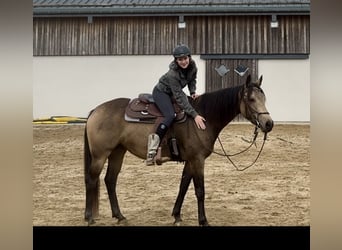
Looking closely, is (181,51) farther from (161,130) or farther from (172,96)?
(161,130)

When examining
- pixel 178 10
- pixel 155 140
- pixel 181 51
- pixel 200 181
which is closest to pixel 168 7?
pixel 178 10

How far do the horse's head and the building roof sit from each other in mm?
4647

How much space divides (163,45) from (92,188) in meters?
4.27

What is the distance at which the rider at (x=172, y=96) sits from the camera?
3432 mm

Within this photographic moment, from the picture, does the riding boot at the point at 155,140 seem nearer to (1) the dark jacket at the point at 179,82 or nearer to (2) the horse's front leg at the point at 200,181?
(1) the dark jacket at the point at 179,82

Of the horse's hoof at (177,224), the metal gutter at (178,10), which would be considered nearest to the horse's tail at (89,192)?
the horse's hoof at (177,224)

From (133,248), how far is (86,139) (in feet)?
3.44

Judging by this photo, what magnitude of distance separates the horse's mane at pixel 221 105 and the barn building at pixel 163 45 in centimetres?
359

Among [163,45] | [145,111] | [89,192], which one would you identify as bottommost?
[89,192]

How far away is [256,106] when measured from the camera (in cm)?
338
